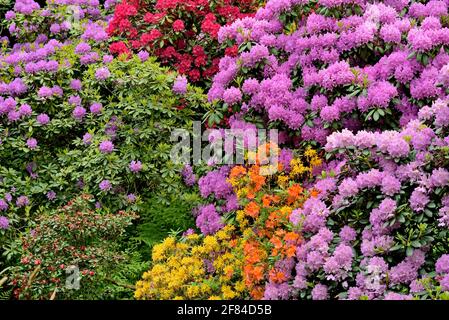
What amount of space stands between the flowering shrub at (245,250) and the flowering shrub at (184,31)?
6.72ft

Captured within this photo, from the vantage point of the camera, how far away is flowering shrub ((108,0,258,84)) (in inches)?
281

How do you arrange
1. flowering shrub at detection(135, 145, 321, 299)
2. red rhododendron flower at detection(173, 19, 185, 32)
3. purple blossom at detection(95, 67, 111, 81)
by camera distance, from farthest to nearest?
1. red rhododendron flower at detection(173, 19, 185, 32)
2. purple blossom at detection(95, 67, 111, 81)
3. flowering shrub at detection(135, 145, 321, 299)

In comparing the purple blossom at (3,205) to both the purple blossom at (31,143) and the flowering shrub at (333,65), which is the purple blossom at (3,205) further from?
the flowering shrub at (333,65)

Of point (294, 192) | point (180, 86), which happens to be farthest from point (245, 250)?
point (180, 86)

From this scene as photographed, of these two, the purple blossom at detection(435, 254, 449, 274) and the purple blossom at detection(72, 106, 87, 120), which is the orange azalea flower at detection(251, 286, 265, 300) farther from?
the purple blossom at detection(72, 106, 87, 120)

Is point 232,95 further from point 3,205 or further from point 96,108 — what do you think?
point 3,205

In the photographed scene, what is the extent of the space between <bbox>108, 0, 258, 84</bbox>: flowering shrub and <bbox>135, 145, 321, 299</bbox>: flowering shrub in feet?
6.72

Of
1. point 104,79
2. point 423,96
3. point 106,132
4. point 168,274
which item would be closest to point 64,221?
point 168,274

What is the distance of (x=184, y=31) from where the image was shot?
7.20m

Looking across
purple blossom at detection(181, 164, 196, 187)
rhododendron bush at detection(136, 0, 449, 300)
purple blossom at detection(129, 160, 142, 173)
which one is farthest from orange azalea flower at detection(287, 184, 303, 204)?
purple blossom at detection(129, 160, 142, 173)

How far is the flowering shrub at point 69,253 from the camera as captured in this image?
4.67 meters

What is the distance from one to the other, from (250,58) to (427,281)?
245cm

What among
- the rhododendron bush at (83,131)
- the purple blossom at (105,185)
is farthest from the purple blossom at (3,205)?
the purple blossom at (105,185)
